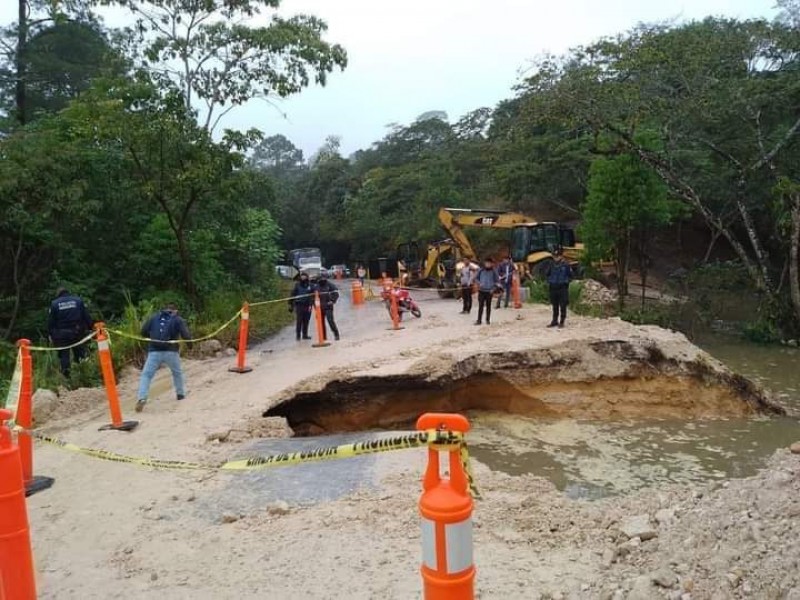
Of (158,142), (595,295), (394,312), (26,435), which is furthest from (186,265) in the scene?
(595,295)

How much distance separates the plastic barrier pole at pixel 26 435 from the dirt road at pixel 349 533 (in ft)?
0.52

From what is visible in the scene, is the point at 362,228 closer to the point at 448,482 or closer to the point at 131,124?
the point at 131,124

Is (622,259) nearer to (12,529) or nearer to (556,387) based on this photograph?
(556,387)

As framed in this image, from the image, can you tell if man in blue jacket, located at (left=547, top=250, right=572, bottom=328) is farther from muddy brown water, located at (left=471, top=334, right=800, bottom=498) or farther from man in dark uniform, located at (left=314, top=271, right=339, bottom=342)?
man in dark uniform, located at (left=314, top=271, right=339, bottom=342)

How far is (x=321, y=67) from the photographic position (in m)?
17.0

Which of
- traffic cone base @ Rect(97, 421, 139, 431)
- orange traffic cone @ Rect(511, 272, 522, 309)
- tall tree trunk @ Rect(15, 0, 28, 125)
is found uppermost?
tall tree trunk @ Rect(15, 0, 28, 125)

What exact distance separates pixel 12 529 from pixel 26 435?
10.1ft

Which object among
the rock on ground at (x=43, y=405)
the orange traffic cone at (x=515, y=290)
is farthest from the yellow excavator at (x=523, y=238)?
the rock on ground at (x=43, y=405)

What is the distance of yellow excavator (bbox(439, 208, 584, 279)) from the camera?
2434 centimetres

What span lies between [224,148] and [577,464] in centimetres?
1230

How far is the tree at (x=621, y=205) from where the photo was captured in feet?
67.2

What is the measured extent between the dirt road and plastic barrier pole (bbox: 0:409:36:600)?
67 cm

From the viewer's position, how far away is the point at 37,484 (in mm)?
6078

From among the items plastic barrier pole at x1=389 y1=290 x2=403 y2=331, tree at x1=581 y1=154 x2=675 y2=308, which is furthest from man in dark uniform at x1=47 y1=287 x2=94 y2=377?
tree at x1=581 y1=154 x2=675 y2=308
